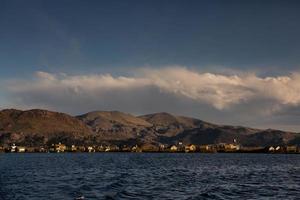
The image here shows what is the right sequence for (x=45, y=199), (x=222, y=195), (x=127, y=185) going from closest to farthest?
(x=45, y=199) < (x=222, y=195) < (x=127, y=185)

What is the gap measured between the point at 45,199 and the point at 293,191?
1939 inches

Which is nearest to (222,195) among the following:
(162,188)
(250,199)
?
(250,199)

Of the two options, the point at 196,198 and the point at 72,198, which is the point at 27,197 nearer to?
the point at 72,198

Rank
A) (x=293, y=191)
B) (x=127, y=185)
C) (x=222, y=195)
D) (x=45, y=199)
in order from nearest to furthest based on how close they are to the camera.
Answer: (x=45, y=199)
(x=222, y=195)
(x=293, y=191)
(x=127, y=185)

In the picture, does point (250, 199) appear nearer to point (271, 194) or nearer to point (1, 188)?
point (271, 194)

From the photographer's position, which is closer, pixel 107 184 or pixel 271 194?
pixel 271 194

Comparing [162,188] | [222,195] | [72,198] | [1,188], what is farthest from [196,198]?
[1,188]

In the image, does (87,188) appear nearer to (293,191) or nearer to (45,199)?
(45,199)

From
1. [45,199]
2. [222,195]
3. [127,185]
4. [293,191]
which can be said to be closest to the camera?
[45,199]

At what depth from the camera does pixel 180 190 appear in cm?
8925

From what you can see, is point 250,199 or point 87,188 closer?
point 250,199

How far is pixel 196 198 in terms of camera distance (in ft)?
257

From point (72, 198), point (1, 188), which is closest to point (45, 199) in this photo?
point (72, 198)

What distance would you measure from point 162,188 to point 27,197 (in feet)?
94.2
